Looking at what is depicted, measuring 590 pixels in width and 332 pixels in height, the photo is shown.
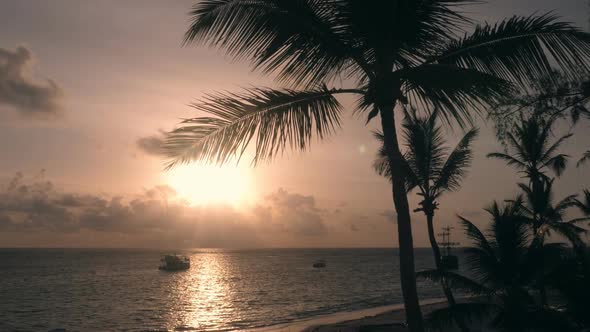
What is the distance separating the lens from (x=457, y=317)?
26.3 ft

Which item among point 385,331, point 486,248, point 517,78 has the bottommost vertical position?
point 385,331

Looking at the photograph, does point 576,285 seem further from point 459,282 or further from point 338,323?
point 338,323

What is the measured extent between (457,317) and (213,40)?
22.1 feet

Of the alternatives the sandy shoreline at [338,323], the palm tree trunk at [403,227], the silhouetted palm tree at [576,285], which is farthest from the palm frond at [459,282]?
the sandy shoreline at [338,323]

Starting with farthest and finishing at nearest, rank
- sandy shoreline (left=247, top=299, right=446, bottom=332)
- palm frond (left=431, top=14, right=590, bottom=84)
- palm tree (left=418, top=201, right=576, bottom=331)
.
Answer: sandy shoreline (left=247, top=299, right=446, bottom=332) → palm tree (left=418, top=201, right=576, bottom=331) → palm frond (left=431, top=14, right=590, bottom=84)

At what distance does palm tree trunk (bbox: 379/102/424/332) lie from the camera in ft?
15.6

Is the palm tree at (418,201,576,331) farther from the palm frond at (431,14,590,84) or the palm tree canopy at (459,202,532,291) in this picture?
the palm frond at (431,14,590,84)

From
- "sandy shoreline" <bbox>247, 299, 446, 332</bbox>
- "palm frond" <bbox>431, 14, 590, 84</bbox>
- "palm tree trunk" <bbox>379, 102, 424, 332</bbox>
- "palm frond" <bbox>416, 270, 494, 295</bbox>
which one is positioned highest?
"palm frond" <bbox>431, 14, 590, 84</bbox>

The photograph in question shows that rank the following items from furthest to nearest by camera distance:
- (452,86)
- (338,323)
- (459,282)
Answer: (338,323) < (459,282) < (452,86)

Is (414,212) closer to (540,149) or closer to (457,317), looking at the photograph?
(457,317)

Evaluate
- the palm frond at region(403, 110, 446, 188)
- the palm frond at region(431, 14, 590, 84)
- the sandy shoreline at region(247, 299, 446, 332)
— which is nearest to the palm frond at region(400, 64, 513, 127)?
the palm frond at region(431, 14, 590, 84)

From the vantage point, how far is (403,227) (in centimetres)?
493

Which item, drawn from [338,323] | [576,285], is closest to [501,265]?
[576,285]

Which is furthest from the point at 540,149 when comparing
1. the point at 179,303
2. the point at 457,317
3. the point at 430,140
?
the point at 179,303
